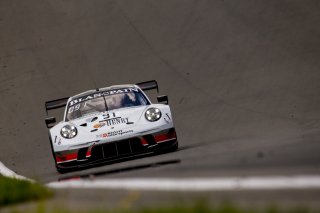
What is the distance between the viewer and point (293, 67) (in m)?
19.6

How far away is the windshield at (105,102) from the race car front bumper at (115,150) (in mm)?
1007

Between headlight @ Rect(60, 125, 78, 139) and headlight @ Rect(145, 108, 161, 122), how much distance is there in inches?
38.3

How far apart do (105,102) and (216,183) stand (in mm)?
7004

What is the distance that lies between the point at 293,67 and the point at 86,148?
26.6ft

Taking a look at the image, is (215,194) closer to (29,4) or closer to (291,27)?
(291,27)

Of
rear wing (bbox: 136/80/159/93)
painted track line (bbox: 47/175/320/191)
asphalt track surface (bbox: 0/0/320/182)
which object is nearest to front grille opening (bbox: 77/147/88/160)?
asphalt track surface (bbox: 0/0/320/182)

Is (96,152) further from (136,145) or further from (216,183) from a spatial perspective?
(216,183)

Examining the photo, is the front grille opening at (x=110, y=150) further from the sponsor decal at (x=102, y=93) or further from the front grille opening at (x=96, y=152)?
the sponsor decal at (x=102, y=93)

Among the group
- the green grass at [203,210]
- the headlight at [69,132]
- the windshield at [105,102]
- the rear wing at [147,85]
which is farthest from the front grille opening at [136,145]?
the green grass at [203,210]

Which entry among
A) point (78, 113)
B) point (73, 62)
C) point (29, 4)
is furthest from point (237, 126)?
point (29, 4)

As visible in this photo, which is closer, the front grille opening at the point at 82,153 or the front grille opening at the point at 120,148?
the front grille opening at the point at 120,148

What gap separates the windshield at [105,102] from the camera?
534 inches

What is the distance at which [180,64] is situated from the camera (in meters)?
22.1

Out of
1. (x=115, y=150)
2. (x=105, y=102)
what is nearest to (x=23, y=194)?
(x=115, y=150)
